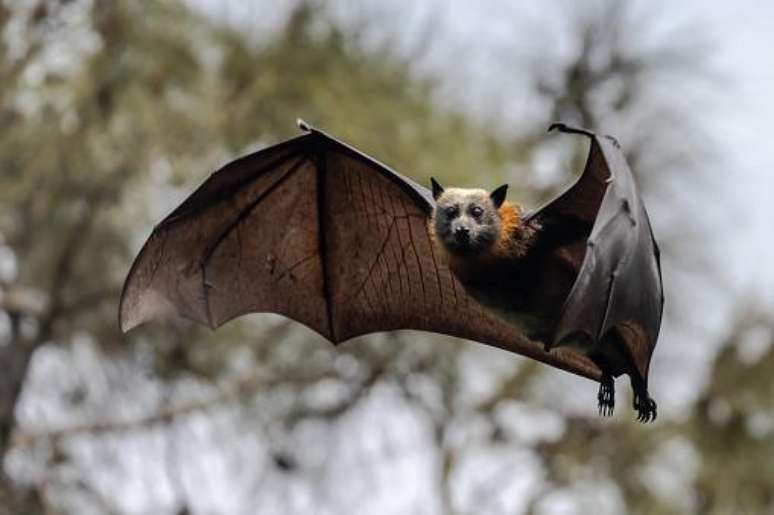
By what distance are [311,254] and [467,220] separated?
4.06ft

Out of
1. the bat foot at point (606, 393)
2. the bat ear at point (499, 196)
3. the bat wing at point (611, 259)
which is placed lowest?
the bat foot at point (606, 393)

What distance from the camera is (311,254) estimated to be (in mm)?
6191

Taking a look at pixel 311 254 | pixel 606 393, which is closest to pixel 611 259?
pixel 606 393

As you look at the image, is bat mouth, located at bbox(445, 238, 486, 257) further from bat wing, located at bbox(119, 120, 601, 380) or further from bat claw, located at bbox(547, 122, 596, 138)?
bat claw, located at bbox(547, 122, 596, 138)

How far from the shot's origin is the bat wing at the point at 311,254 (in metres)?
5.77

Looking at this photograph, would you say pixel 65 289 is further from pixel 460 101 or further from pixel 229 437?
pixel 460 101

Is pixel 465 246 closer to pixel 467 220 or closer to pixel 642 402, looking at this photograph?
pixel 467 220

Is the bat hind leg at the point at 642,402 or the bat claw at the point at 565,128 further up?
the bat claw at the point at 565,128

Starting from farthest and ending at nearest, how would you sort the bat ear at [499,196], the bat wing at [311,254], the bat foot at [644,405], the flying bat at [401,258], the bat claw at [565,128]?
1. the bat wing at [311,254]
2. the bat ear at [499,196]
3. the bat foot at [644,405]
4. the flying bat at [401,258]
5. the bat claw at [565,128]

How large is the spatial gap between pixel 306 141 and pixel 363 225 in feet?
1.26

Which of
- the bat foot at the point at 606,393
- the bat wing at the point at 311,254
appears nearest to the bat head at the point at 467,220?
the bat wing at the point at 311,254

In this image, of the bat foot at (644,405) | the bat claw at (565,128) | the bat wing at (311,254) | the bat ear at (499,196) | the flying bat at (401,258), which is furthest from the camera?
the bat wing at (311,254)

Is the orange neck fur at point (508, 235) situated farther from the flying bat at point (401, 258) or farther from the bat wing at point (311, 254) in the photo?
the bat wing at point (311, 254)

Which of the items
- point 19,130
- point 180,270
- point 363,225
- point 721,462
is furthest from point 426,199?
point 721,462
